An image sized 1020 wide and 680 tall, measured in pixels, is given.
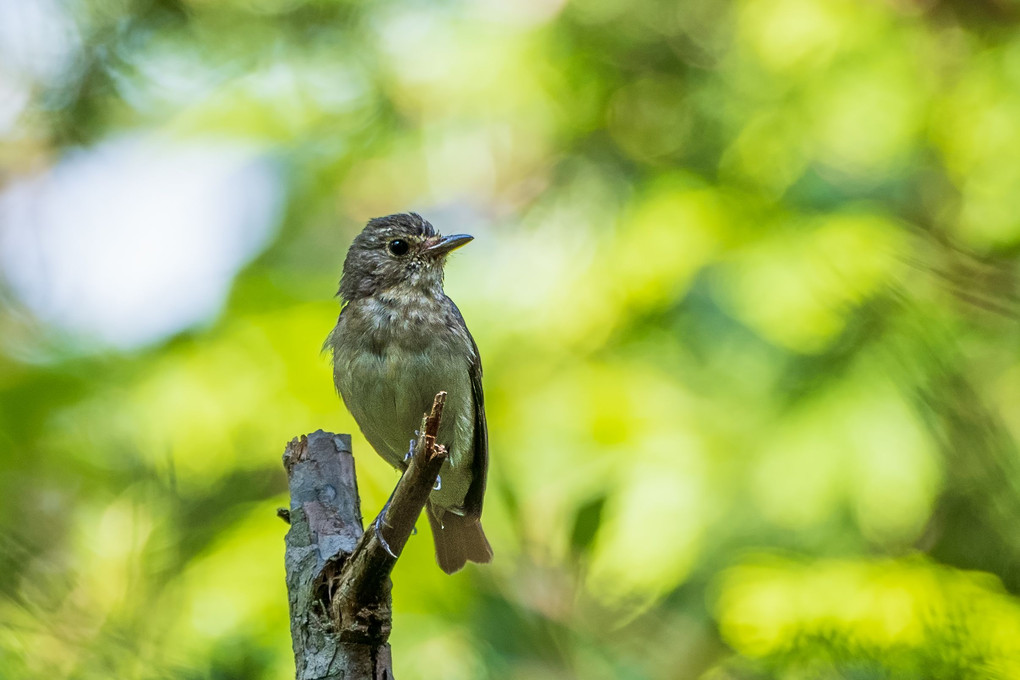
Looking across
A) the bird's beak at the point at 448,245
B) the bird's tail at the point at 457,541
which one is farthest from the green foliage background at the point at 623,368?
the bird's beak at the point at 448,245

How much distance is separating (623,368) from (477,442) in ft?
5.05

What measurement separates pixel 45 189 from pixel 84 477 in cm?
300

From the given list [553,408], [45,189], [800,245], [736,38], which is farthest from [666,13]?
[45,189]

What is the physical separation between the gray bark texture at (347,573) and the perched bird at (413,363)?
0.86 metres

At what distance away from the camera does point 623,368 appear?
5.61 metres

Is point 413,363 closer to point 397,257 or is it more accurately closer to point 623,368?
point 397,257

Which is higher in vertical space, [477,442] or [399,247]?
[399,247]

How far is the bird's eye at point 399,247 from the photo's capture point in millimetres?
4547

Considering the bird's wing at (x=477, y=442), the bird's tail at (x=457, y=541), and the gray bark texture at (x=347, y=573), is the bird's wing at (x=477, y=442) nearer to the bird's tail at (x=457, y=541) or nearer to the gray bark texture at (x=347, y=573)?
the bird's tail at (x=457, y=541)

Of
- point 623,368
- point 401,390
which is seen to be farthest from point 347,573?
point 623,368

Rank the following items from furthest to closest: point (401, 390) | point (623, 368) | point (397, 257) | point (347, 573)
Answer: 1. point (623, 368)
2. point (397, 257)
3. point (401, 390)
4. point (347, 573)

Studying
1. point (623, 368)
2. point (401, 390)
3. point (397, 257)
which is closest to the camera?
point (401, 390)

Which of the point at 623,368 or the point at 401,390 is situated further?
the point at 623,368

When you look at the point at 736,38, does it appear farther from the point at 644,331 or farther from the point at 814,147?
the point at 644,331
